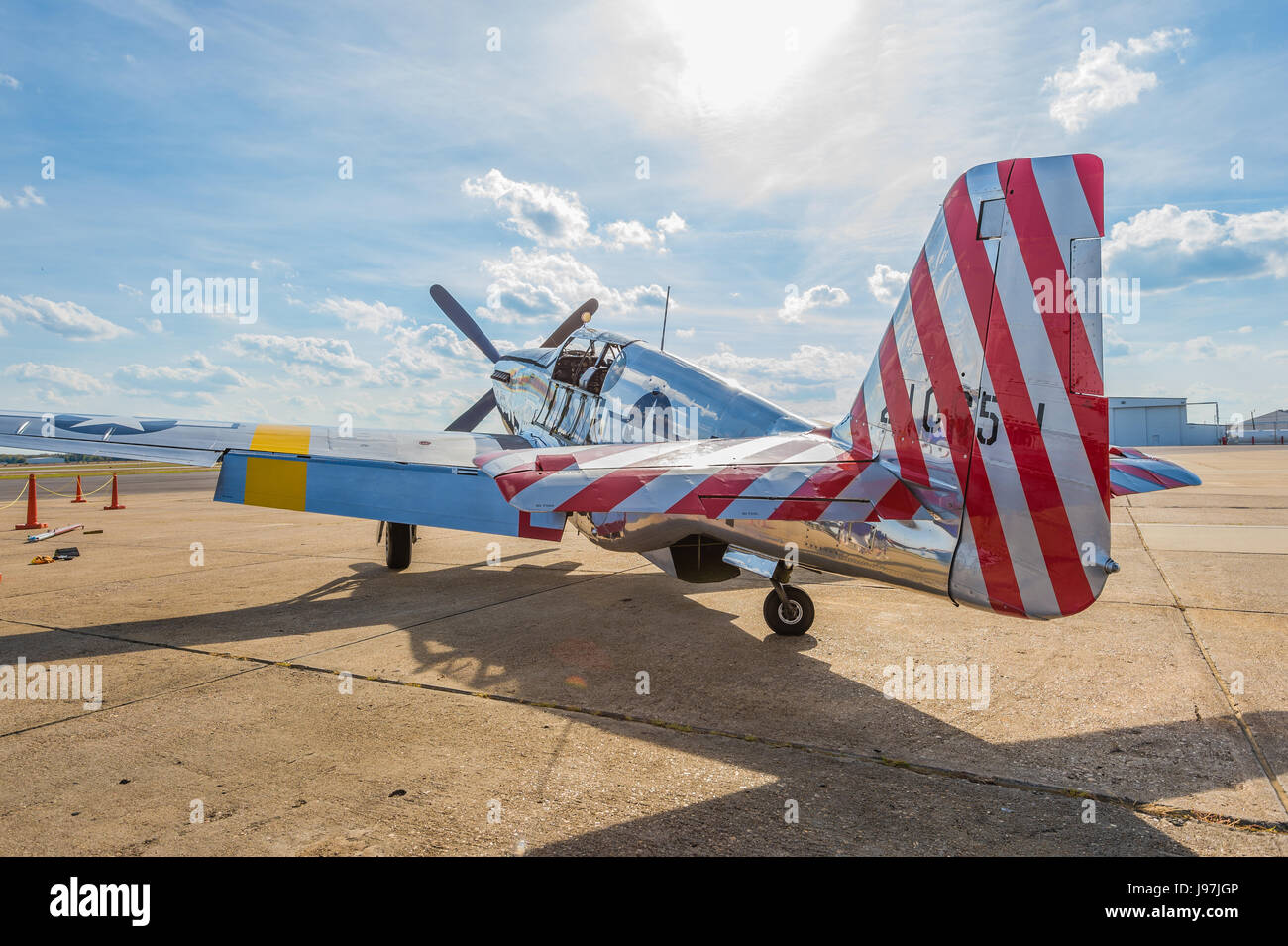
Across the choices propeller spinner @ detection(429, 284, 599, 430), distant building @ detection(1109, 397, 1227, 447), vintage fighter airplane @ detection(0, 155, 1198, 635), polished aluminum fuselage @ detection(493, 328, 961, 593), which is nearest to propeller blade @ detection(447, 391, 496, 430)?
propeller spinner @ detection(429, 284, 599, 430)

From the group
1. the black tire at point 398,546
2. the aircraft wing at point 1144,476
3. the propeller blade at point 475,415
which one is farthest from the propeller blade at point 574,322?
the aircraft wing at point 1144,476

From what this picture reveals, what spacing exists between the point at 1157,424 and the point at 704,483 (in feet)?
295

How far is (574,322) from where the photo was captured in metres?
15.9

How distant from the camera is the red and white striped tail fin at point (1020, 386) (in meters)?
3.75

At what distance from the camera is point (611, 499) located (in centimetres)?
402

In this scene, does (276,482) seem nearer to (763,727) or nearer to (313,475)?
(313,475)

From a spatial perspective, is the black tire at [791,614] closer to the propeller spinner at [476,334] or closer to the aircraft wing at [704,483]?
the aircraft wing at [704,483]

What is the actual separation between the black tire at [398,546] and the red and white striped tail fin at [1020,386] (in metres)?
7.96

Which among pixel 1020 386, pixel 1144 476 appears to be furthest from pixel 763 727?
pixel 1144 476

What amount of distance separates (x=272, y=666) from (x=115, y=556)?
794 centimetres

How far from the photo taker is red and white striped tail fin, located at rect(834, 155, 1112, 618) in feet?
12.3
